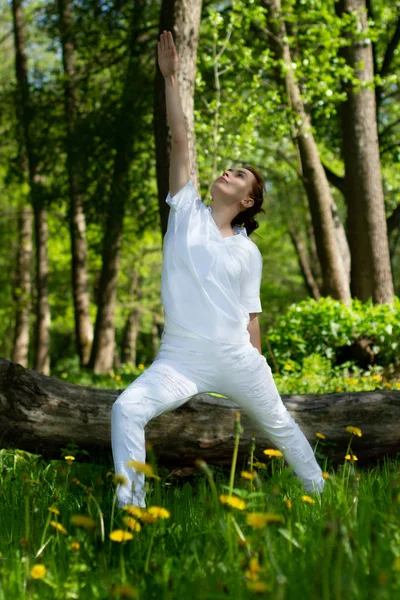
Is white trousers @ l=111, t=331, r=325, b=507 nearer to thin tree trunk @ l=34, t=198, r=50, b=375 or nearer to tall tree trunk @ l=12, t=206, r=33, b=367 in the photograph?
thin tree trunk @ l=34, t=198, r=50, b=375

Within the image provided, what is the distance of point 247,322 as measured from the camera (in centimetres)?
369

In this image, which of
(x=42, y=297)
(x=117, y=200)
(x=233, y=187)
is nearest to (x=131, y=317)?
(x=42, y=297)

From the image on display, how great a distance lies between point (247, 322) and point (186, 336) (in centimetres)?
37

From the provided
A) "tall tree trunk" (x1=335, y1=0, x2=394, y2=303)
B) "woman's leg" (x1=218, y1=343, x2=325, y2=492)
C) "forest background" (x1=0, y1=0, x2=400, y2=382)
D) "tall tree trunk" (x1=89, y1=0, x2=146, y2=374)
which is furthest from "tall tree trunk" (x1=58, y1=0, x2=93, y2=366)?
"woman's leg" (x1=218, y1=343, x2=325, y2=492)

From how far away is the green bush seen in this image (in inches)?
356

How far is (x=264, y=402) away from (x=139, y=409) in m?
0.70

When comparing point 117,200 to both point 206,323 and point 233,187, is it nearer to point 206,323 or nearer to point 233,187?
point 233,187

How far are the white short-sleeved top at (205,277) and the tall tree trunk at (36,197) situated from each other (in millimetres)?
10515

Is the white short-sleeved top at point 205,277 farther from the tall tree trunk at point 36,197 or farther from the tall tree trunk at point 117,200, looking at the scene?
the tall tree trunk at point 36,197

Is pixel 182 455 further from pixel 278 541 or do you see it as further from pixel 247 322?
pixel 278 541

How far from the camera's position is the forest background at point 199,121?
10.6 m

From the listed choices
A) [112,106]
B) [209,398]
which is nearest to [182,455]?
[209,398]

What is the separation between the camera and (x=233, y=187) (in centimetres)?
388

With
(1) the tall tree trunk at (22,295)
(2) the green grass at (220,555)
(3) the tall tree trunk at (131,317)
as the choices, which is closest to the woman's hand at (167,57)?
(2) the green grass at (220,555)
